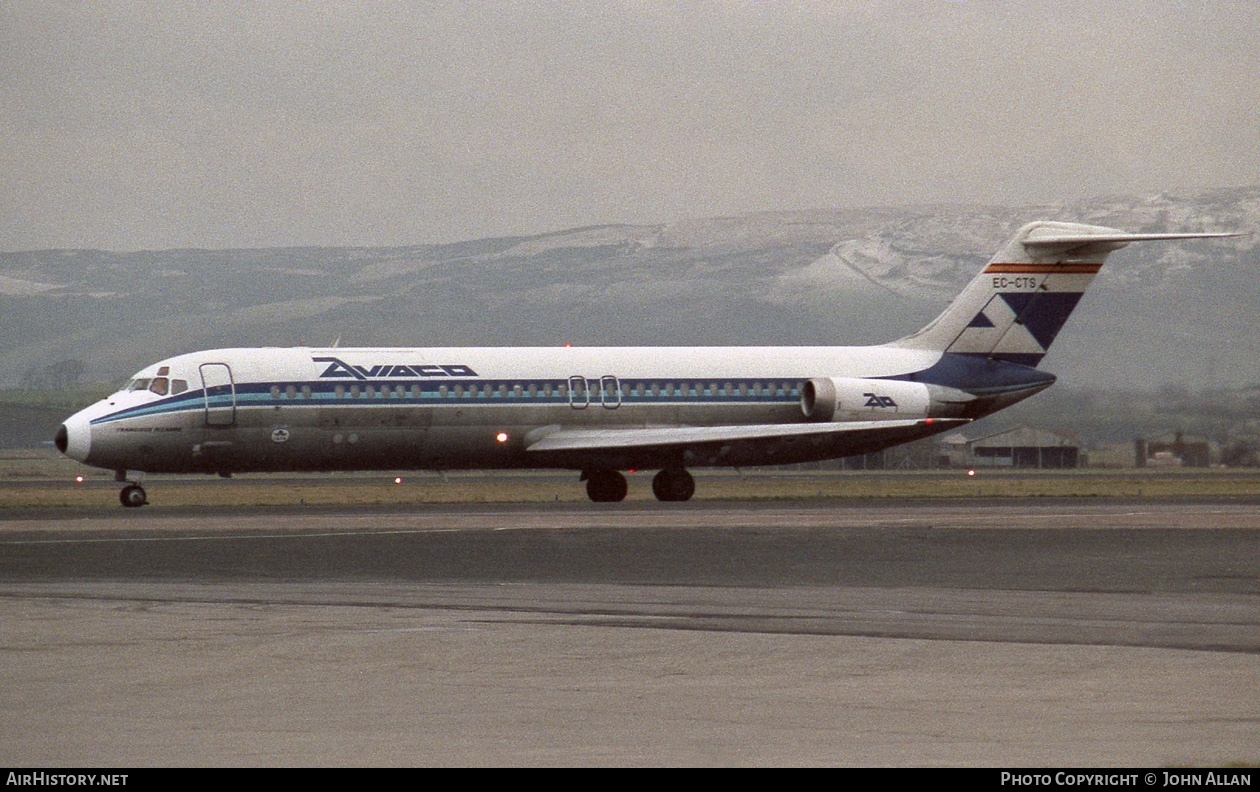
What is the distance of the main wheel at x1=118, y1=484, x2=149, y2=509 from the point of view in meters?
47.7

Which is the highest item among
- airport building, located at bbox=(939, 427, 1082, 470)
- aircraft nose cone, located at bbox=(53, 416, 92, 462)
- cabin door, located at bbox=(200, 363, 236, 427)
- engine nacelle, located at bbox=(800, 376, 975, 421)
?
cabin door, located at bbox=(200, 363, 236, 427)

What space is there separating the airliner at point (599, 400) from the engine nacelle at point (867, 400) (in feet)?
0.17

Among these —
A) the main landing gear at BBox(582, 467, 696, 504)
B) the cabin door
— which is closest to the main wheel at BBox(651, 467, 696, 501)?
the main landing gear at BBox(582, 467, 696, 504)

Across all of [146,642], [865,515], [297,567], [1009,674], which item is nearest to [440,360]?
[865,515]

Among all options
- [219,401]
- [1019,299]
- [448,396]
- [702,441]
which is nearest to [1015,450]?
[1019,299]

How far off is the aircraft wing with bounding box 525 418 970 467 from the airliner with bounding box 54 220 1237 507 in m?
0.05

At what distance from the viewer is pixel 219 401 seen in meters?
47.1

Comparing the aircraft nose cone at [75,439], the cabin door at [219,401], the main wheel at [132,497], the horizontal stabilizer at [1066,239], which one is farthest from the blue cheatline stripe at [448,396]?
the horizontal stabilizer at [1066,239]

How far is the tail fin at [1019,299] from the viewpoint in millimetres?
53312

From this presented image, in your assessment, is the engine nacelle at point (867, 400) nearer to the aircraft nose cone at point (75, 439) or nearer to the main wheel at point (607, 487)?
the main wheel at point (607, 487)

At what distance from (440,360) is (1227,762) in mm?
39565

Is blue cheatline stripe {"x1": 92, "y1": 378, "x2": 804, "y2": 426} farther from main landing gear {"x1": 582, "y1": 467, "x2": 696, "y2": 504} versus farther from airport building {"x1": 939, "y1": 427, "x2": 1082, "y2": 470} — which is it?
airport building {"x1": 939, "y1": 427, "x2": 1082, "y2": 470}

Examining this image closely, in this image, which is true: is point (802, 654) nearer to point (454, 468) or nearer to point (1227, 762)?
point (1227, 762)
